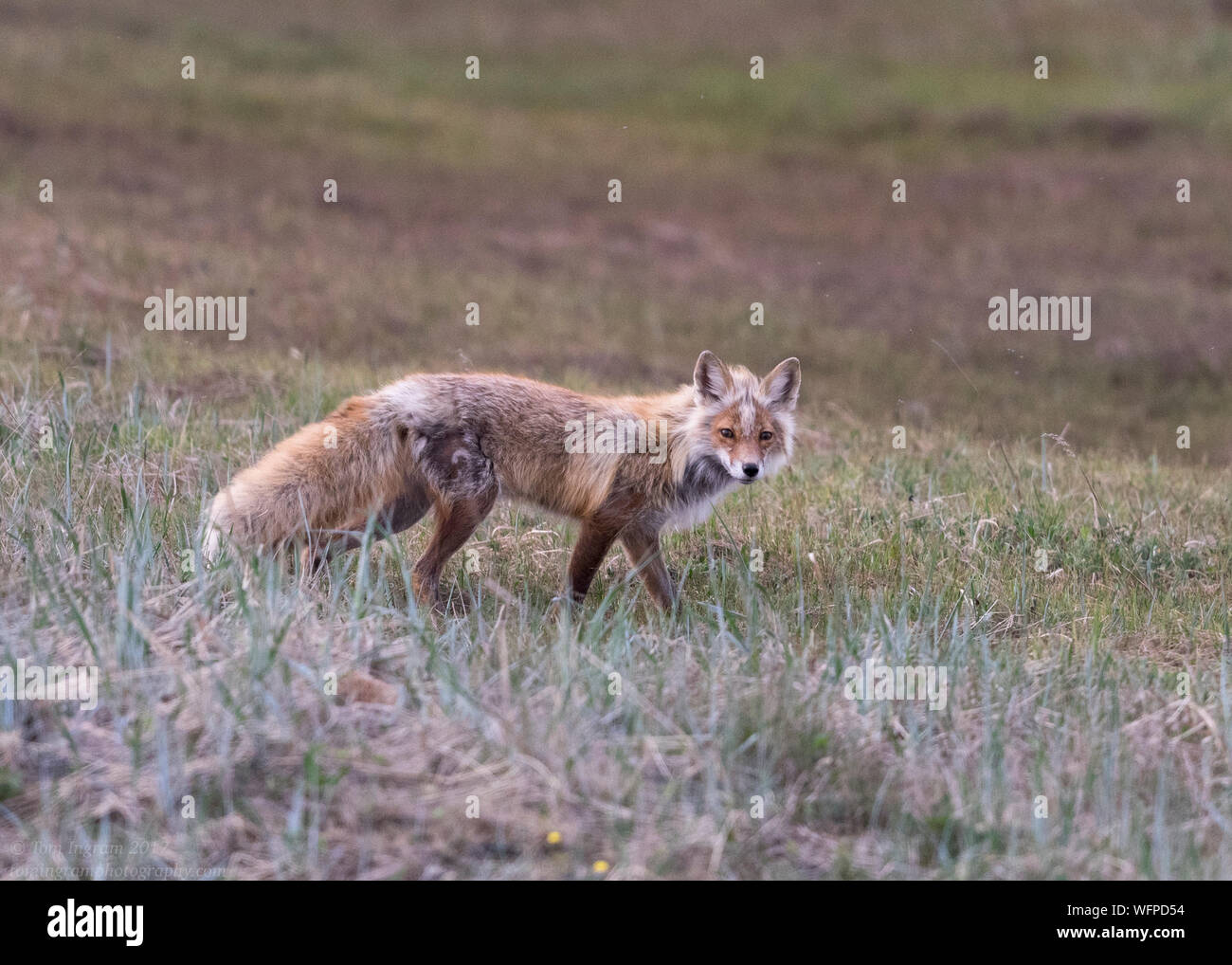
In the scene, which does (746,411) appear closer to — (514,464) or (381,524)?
(514,464)

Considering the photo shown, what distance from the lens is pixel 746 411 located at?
23.7 feet

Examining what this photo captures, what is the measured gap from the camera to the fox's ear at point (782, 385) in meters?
7.47

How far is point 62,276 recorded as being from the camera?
45.5 feet

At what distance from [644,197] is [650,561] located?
69.3ft

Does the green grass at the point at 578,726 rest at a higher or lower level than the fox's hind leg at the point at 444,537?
lower

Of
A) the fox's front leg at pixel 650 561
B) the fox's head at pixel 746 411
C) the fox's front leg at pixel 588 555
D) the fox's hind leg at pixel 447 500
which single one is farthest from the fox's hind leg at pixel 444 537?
the fox's head at pixel 746 411

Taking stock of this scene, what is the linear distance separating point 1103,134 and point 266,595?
97.3 ft

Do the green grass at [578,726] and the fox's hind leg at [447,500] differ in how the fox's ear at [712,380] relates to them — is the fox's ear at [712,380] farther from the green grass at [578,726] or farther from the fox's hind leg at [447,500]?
the fox's hind leg at [447,500]

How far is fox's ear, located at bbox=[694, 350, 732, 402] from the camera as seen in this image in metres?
7.34

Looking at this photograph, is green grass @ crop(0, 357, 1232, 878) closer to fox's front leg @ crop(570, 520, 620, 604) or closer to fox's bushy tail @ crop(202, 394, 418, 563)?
fox's front leg @ crop(570, 520, 620, 604)

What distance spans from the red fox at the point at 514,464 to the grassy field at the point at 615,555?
374 millimetres

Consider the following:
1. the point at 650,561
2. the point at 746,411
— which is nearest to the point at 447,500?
the point at 650,561

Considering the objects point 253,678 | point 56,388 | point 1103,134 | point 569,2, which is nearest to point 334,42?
point 569,2

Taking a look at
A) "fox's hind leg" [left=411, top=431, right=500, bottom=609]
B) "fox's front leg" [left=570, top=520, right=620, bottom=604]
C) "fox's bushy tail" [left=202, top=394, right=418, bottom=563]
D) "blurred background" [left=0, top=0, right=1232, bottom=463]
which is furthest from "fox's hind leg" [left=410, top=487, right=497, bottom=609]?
"blurred background" [left=0, top=0, right=1232, bottom=463]
